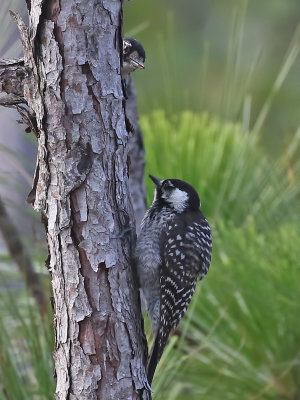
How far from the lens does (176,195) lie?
2.80 metres

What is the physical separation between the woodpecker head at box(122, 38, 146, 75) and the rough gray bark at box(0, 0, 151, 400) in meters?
Result: 0.20

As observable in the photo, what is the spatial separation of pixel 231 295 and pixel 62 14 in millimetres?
1161

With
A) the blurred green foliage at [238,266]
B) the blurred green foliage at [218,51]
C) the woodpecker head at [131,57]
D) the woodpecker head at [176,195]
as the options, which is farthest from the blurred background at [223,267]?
the blurred green foliage at [218,51]

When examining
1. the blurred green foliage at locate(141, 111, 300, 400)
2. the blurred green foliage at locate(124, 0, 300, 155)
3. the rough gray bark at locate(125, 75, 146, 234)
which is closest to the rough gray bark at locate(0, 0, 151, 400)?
the blurred green foliage at locate(141, 111, 300, 400)

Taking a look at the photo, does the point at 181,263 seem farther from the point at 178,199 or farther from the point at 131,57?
the point at 131,57

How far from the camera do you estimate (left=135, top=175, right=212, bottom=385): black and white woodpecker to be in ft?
8.71

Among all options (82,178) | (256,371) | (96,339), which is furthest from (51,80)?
(256,371)

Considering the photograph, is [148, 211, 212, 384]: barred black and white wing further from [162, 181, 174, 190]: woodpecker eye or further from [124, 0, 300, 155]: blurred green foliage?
[124, 0, 300, 155]: blurred green foliage

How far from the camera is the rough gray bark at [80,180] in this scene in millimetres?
1963

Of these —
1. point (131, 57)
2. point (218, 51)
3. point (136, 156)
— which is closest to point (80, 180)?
point (131, 57)

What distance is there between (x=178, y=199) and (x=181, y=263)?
0.22m

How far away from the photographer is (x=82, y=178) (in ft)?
6.53

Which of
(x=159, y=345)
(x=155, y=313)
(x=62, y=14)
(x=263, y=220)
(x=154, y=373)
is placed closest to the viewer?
(x=62, y=14)

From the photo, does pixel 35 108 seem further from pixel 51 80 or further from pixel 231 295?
pixel 231 295
